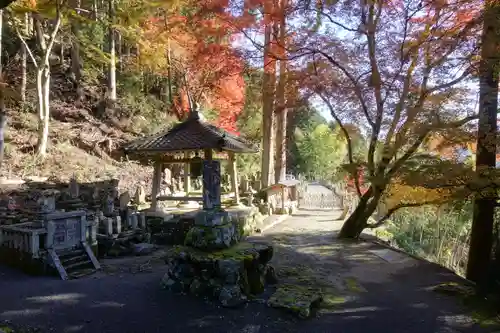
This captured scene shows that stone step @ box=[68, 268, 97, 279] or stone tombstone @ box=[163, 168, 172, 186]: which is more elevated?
stone tombstone @ box=[163, 168, 172, 186]

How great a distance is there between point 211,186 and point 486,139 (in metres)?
5.60

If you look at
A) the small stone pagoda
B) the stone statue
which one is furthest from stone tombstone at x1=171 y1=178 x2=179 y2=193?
the small stone pagoda

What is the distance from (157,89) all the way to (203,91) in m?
4.54

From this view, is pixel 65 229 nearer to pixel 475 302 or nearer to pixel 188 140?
pixel 188 140

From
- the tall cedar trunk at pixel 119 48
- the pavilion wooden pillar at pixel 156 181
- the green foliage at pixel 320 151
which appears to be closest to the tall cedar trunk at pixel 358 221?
the pavilion wooden pillar at pixel 156 181

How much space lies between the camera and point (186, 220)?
11.1m

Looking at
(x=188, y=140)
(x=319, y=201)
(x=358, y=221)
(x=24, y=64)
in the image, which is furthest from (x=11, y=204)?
(x=319, y=201)

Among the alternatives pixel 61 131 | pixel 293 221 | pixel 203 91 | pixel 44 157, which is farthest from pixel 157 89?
pixel 293 221

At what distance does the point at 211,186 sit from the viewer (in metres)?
7.61

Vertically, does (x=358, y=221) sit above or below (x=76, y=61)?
below

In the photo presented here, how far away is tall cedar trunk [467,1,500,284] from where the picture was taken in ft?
22.5

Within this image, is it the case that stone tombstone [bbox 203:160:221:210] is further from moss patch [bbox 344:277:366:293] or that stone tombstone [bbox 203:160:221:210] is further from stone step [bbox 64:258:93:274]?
moss patch [bbox 344:277:366:293]

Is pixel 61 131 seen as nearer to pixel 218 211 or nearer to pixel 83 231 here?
pixel 83 231

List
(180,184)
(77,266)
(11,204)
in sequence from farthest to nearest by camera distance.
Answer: (180,184) < (11,204) < (77,266)
